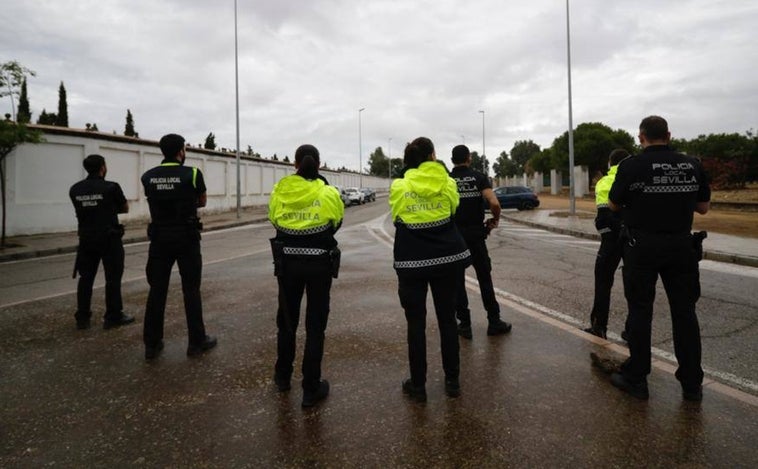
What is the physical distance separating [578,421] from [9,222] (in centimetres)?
1818

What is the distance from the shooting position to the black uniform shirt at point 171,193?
412 cm

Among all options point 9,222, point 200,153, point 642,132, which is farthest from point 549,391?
point 200,153

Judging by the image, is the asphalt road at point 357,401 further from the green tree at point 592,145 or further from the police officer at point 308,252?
the green tree at point 592,145

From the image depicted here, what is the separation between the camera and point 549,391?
11.0 feet

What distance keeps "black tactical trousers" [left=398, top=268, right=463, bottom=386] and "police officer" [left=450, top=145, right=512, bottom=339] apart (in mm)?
1055

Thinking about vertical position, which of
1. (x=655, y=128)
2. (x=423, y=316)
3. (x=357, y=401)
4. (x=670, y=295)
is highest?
(x=655, y=128)

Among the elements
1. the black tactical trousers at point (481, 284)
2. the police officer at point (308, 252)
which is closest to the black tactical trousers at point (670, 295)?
the black tactical trousers at point (481, 284)

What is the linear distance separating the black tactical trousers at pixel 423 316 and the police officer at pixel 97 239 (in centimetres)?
364

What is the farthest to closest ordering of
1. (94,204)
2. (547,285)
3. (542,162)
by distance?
(542,162), (547,285), (94,204)

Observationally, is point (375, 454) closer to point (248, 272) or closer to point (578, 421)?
point (578, 421)

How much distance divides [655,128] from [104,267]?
18.4ft

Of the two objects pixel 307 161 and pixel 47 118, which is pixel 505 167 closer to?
pixel 47 118

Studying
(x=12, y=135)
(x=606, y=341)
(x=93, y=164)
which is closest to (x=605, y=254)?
(x=606, y=341)

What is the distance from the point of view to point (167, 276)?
4.32 meters
